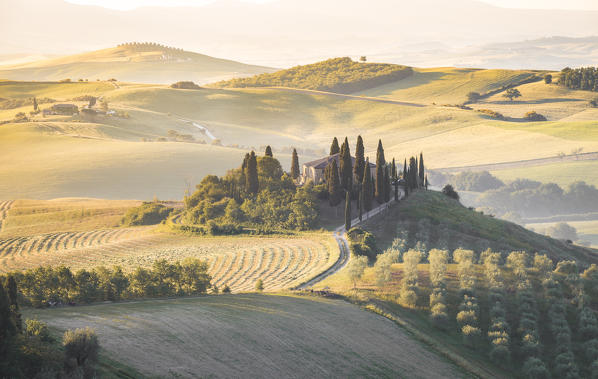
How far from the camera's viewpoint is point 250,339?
25.4 m

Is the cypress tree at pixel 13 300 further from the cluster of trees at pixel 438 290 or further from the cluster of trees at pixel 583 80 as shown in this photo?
the cluster of trees at pixel 583 80

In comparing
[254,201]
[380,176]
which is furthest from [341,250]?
[254,201]

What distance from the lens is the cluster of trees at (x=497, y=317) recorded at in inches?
1414

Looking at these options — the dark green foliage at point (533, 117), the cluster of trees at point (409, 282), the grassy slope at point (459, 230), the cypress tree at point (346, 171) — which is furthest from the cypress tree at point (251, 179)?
the dark green foliage at point (533, 117)

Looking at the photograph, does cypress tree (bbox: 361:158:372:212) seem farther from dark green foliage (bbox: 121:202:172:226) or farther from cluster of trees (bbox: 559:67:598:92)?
cluster of trees (bbox: 559:67:598:92)

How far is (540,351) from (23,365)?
31338 mm

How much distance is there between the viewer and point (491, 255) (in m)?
51.6

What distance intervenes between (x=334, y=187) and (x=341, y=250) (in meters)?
17.2

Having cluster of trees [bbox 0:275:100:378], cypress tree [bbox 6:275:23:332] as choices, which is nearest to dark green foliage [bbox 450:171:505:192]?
cluster of trees [bbox 0:275:100:378]

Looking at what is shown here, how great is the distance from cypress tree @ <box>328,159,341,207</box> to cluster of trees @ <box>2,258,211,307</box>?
33594mm

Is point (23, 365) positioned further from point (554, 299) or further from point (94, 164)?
point (94, 164)

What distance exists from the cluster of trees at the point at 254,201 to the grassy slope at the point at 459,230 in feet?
29.3

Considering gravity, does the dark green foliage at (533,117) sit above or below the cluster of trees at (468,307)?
above

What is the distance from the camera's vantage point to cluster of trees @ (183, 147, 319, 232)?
68406 mm
